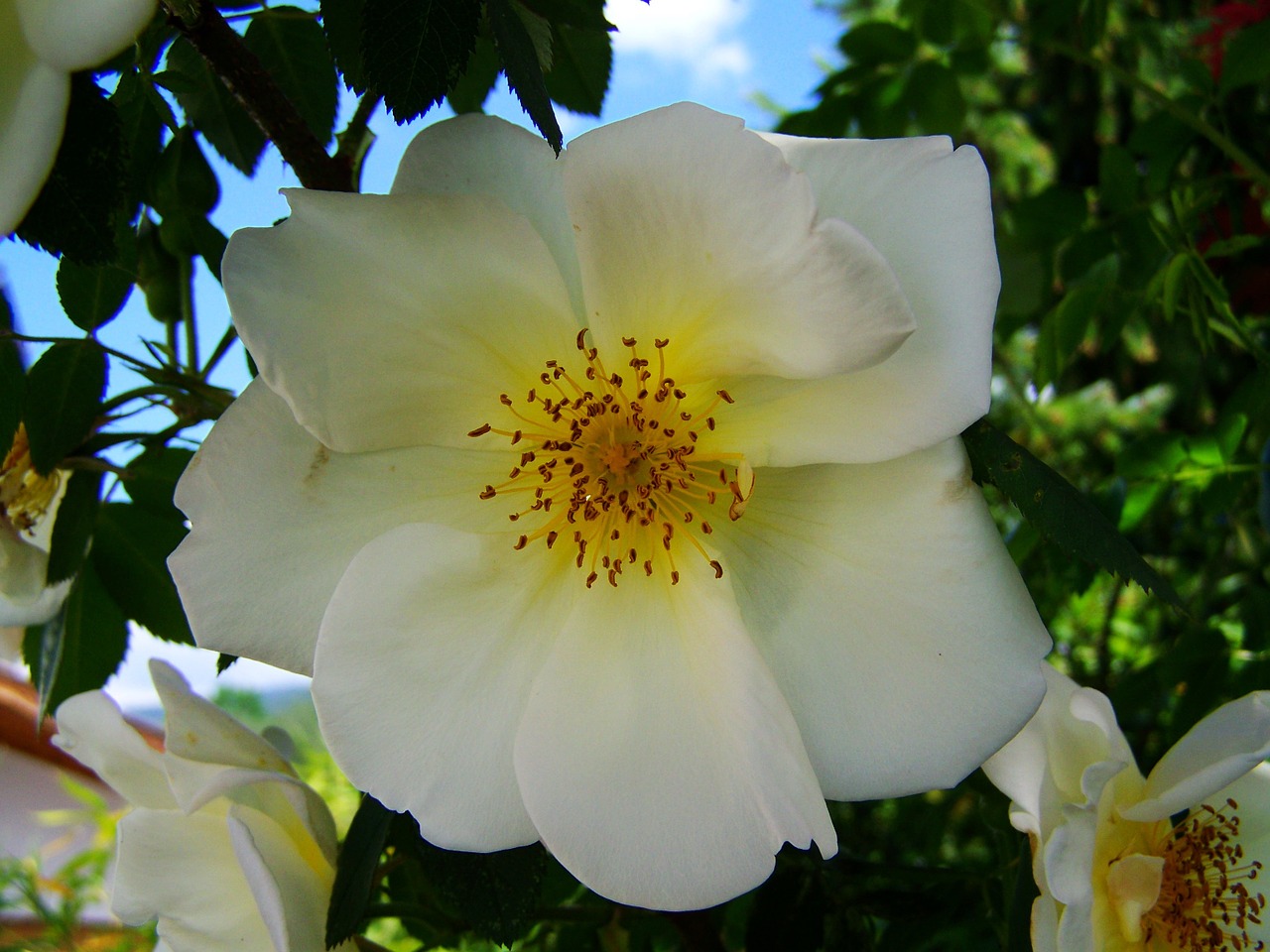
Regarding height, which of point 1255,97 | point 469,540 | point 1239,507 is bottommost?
point 469,540

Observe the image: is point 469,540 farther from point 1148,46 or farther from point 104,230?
point 1148,46

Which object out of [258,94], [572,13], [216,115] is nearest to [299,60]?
[216,115]

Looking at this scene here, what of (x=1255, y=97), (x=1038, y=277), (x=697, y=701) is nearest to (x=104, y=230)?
(x=697, y=701)

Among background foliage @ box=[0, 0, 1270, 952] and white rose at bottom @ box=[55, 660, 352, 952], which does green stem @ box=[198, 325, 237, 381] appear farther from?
white rose at bottom @ box=[55, 660, 352, 952]

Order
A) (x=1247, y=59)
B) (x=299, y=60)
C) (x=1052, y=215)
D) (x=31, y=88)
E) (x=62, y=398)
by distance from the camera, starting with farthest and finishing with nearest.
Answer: (x=1052, y=215), (x=1247, y=59), (x=299, y=60), (x=62, y=398), (x=31, y=88)

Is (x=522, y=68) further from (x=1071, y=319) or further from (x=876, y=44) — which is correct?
(x=876, y=44)

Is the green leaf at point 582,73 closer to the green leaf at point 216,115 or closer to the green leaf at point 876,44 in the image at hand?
the green leaf at point 216,115

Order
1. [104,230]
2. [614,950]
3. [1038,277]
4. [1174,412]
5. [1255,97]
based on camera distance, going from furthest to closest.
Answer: [1174,412] < [1255,97] < [1038,277] < [614,950] < [104,230]
